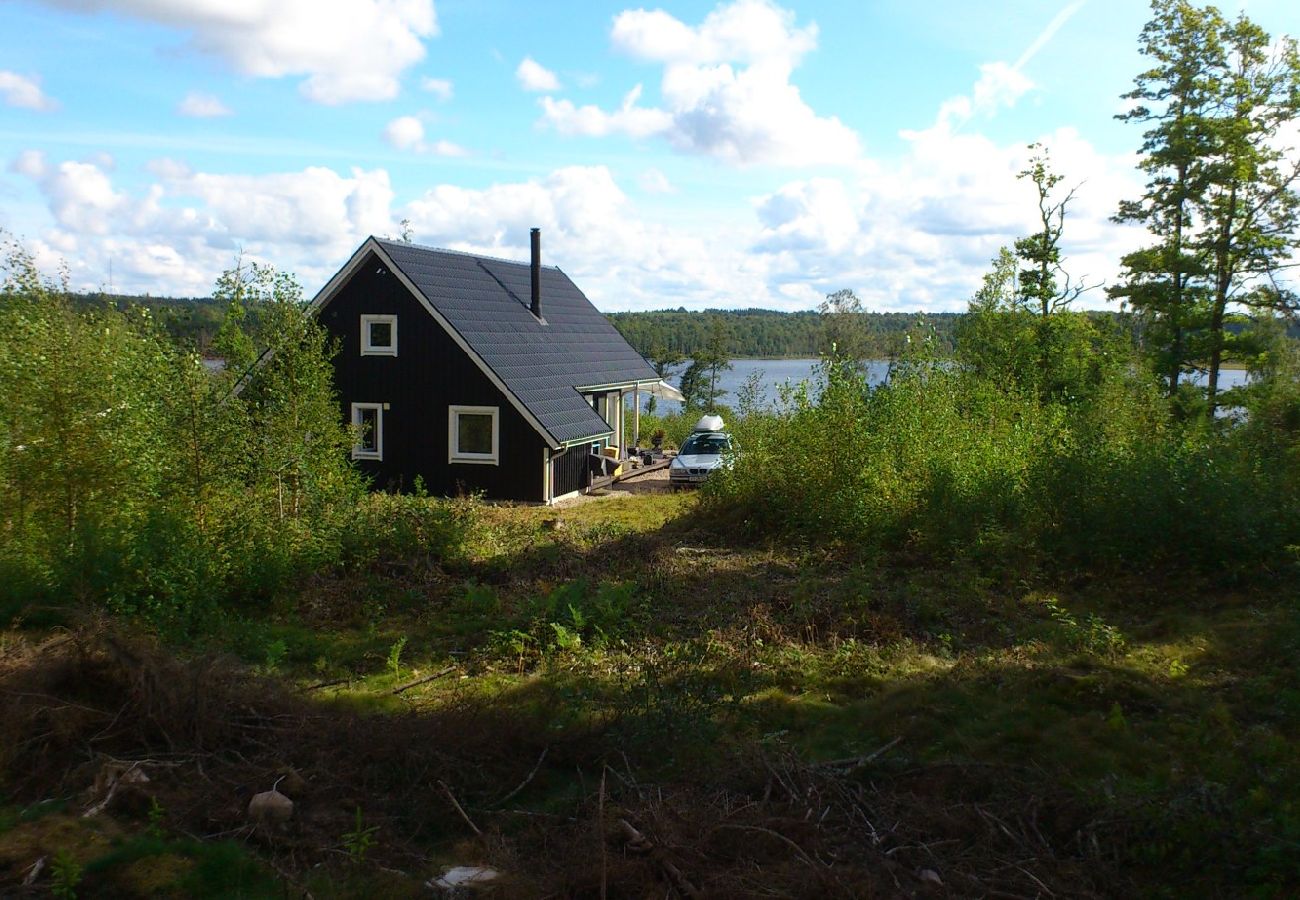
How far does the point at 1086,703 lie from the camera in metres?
8.04

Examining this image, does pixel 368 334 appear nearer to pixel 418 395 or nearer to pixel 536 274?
pixel 418 395

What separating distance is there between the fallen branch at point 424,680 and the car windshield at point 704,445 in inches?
659

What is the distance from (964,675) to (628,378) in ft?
66.8

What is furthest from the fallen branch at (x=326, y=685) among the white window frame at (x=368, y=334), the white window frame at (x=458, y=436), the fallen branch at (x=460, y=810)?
the white window frame at (x=368, y=334)

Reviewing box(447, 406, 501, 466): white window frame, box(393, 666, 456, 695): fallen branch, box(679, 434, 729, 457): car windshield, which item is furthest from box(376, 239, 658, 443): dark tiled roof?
box(393, 666, 456, 695): fallen branch

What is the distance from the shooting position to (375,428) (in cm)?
2320

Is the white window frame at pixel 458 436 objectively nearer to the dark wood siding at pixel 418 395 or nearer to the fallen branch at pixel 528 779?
the dark wood siding at pixel 418 395

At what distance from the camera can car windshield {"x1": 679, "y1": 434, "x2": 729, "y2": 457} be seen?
2598cm

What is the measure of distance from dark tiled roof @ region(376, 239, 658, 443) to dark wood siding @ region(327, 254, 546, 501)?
18.9 inches

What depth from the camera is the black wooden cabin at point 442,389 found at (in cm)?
2219

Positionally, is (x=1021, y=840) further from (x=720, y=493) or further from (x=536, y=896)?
(x=720, y=493)

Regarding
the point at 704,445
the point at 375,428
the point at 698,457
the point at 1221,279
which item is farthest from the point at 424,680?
the point at 1221,279

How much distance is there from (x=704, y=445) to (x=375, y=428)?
8914 millimetres

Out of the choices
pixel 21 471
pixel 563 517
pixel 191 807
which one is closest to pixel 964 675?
pixel 191 807
